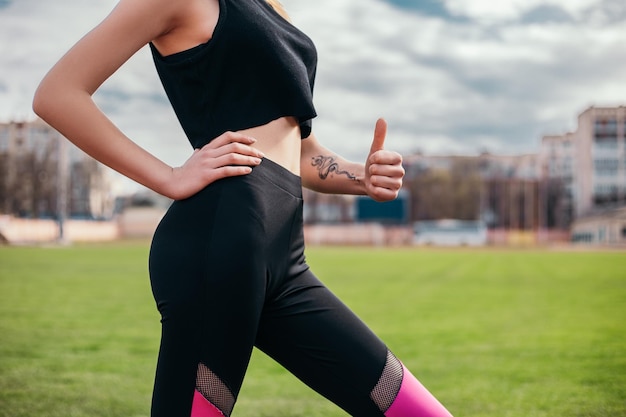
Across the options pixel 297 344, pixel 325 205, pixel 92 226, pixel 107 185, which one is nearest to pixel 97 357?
pixel 297 344

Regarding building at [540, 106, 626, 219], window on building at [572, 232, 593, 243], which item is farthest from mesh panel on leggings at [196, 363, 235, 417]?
building at [540, 106, 626, 219]

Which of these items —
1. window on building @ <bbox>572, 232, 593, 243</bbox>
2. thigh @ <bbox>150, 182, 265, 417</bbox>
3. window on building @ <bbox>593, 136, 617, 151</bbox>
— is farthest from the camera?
window on building @ <bbox>593, 136, 617, 151</bbox>

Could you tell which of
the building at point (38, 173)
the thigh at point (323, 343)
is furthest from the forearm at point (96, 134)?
the building at point (38, 173)

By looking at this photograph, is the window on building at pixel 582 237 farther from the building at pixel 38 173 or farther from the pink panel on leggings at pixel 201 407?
the pink panel on leggings at pixel 201 407

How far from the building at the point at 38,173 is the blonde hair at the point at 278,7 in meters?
53.5

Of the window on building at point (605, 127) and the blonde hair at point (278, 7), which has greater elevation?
the window on building at point (605, 127)

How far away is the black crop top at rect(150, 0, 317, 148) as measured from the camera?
1.75 metres

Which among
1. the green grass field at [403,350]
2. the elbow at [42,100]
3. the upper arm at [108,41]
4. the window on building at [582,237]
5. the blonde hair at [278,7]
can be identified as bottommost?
the window on building at [582,237]

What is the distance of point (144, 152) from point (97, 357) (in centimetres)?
635

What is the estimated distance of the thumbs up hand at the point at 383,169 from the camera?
6.71 feet

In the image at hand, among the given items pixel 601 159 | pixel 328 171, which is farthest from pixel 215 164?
pixel 601 159

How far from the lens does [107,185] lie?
94188 mm

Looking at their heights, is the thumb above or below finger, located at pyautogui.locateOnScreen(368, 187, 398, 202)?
above

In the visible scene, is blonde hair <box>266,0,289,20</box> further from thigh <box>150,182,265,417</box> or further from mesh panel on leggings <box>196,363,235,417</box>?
mesh panel on leggings <box>196,363,235,417</box>
